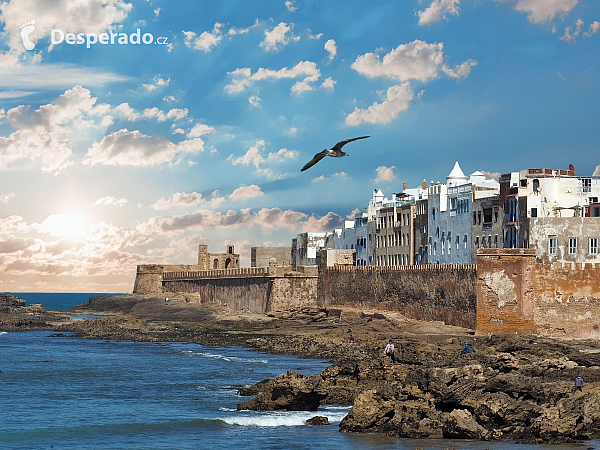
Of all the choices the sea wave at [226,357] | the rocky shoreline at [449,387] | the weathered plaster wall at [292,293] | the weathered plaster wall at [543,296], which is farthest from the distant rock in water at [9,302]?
the weathered plaster wall at [543,296]

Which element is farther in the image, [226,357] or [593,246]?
[593,246]

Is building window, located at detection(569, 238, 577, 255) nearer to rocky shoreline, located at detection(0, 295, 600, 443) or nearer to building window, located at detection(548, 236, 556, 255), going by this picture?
building window, located at detection(548, 236, 556, 255)

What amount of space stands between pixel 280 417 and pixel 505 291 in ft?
90.9

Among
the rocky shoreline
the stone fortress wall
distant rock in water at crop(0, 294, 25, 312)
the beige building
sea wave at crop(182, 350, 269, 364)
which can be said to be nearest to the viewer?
the rocky shoreline

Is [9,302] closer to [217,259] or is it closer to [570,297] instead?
[217,259]

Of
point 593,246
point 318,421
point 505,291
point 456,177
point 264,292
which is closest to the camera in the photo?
point 318,421

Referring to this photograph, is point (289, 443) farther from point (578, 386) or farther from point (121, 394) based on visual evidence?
point (121, 394)

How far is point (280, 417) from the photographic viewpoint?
31.5m

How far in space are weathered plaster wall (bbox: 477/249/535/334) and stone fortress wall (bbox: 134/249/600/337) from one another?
6 centimetres

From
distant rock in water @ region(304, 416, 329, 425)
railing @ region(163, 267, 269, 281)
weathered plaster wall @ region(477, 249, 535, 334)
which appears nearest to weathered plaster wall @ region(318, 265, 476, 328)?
weathered plaster wall @ region(477, 249, 535, 334)

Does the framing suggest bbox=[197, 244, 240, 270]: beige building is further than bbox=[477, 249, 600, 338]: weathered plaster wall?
Yes

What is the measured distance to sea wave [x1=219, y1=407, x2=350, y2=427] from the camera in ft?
101

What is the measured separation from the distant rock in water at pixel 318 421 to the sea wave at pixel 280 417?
380 mm

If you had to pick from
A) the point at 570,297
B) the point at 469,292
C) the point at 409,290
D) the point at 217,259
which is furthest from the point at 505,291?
the point at 217,259
